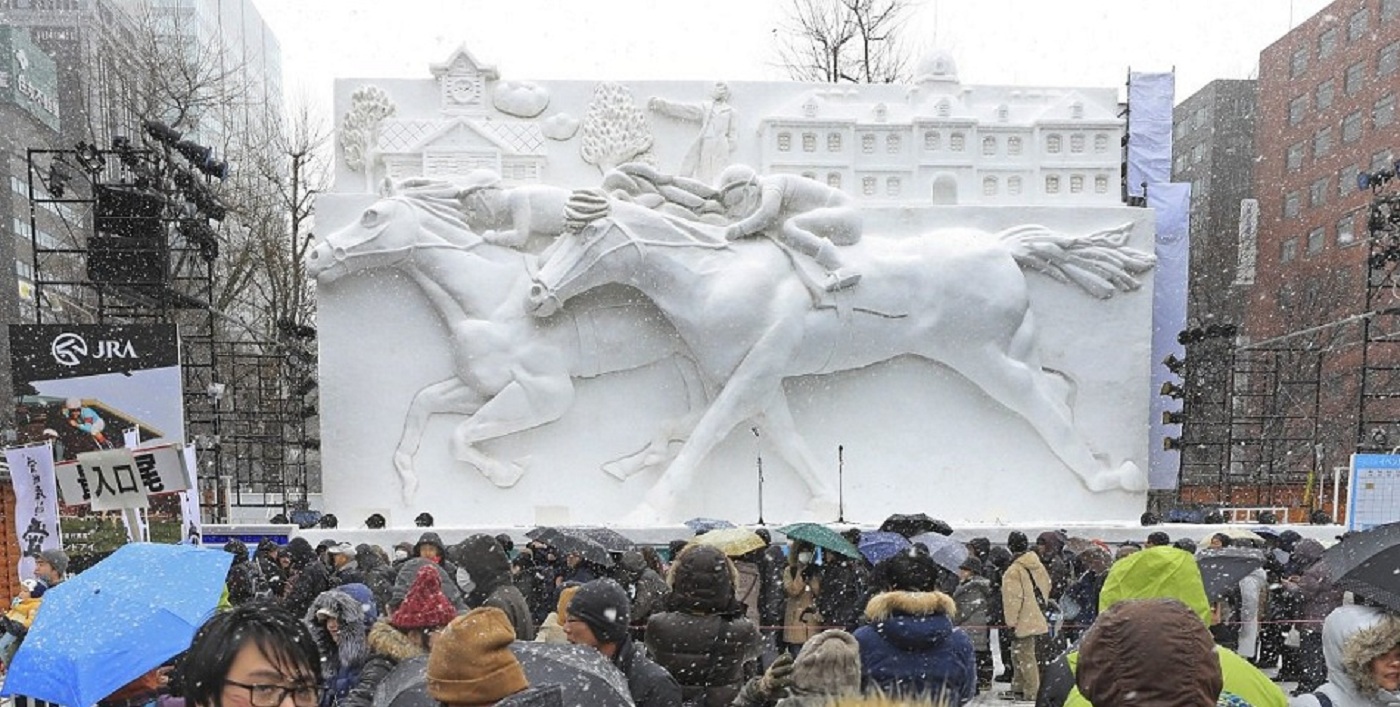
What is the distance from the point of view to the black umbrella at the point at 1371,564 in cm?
336

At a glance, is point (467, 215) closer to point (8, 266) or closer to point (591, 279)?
point (591, 279)

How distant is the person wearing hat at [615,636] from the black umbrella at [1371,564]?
2.20m

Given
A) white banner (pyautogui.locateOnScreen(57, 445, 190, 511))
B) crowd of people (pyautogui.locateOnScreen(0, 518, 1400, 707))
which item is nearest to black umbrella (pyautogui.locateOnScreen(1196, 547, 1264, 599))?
crowd of people (pyautogui.locateOnScreen(0, 518, 1400, 707))

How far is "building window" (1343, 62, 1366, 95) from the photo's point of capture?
32.2 meters

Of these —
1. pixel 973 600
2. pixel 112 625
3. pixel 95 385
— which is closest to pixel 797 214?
pixel 973 600

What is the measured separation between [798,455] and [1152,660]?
11884 mm

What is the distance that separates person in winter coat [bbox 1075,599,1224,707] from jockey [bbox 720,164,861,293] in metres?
11.3

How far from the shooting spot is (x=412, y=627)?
3.57 meters

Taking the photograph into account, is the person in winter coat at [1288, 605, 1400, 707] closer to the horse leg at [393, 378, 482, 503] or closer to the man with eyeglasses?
the man with eyeglasses

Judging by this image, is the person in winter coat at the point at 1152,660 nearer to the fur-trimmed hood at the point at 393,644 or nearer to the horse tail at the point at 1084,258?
the fur-trimmed hood at the point at 393,644

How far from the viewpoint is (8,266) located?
35688 millimetres

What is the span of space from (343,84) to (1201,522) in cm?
1239

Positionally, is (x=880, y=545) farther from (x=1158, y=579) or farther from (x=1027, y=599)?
(x=1158, y=579)

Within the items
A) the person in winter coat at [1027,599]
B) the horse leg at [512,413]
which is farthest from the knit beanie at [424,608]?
the horse leg at [512,413]
